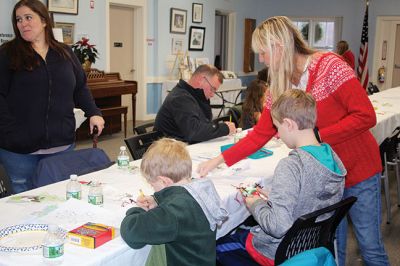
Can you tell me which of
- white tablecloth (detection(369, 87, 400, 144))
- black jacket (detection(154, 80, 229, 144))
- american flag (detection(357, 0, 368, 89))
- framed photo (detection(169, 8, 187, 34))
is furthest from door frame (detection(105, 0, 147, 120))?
black jacket (detection(154, 80, 229, 144))

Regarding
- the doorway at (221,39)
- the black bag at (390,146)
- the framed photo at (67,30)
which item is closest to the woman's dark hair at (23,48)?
the black bag at (390,146)

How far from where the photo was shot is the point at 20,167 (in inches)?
104

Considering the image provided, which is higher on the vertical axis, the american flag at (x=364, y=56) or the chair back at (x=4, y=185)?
the american flag at (x=364, y=56)

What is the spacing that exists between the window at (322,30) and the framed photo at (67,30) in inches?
269

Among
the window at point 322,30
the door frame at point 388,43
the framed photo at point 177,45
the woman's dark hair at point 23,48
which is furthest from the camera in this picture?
the window at point 322,30

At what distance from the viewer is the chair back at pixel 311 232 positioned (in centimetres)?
175

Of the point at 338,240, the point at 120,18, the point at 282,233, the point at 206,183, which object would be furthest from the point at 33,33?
the point at 120,18

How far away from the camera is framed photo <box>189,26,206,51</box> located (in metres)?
9.97

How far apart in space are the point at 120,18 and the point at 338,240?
6.82m

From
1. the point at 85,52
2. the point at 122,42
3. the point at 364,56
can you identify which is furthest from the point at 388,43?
the point at 85,52

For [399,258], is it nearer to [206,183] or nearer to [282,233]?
[282,233]

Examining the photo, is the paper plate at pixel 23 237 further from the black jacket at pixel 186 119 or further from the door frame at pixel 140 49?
the door frame at pixel 140 49

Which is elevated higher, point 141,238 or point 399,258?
point 141,238

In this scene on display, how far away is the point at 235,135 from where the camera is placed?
3.59 m
